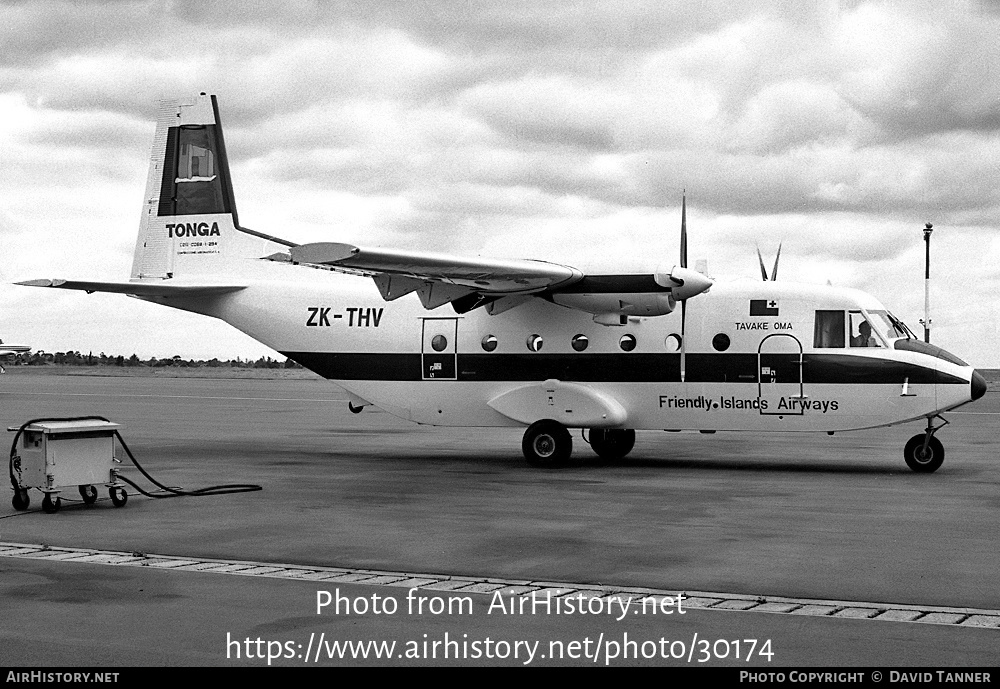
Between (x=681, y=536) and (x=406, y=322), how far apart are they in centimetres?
1112

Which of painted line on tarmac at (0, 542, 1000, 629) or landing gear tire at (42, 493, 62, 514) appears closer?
painted line on tarmac at (0, 542, 1000, 629)

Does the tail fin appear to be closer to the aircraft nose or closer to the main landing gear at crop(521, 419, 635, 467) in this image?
the main landing gear at crop(521, 419, 635, 467)

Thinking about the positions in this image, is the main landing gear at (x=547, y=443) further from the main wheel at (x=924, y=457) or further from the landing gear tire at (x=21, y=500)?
the landing gear tire at (x=21, y=500)

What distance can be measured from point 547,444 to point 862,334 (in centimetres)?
606

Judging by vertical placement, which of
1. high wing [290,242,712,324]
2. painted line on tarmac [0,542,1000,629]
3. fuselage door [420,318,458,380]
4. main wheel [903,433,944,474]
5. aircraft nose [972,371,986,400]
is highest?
high wing [290,242,712,324]

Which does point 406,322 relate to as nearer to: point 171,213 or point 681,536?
point 171,213

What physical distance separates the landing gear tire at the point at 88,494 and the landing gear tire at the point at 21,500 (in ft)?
2.21

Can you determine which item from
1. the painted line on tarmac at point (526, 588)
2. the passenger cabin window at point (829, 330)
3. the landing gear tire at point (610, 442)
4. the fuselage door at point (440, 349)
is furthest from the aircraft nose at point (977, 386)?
the painted line on tarmac at point (526, 588)

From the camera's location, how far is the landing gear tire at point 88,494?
14642mm

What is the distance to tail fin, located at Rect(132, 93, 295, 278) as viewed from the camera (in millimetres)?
23859

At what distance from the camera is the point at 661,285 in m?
19.2

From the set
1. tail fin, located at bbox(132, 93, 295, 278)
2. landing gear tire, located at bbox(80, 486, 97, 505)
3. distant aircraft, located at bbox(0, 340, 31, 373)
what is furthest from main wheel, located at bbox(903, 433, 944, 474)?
distant aircraft, located at bbox(0, 340, 31, 373)

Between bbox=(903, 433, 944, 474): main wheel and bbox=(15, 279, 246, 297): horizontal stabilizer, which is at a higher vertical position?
bbox=(15, 279, 246, 297): horizontal stabilizer

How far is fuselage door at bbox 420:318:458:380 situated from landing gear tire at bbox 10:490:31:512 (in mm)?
9092
